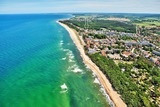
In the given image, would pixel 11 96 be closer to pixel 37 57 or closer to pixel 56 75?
pixel 56 75

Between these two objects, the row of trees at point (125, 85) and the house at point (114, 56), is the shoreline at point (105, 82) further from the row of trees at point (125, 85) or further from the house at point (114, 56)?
the house at point (114, 56)

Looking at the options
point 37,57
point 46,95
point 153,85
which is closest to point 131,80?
point 153,85

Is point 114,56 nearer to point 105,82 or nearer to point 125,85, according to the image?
point 105,82

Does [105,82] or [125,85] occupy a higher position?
[125,85]

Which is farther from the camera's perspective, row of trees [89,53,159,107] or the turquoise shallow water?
the turquoise shallow water

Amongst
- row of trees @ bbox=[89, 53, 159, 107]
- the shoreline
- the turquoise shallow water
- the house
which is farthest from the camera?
the house

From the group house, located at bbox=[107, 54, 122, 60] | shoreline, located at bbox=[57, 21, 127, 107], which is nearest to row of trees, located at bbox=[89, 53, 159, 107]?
shoreline, located at bbox=[57, 21, 127, 107]

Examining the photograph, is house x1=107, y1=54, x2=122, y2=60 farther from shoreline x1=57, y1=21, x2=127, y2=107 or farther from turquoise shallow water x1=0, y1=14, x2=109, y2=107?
turquoise shallow water x1=0, y1=14, x2=109, y2=107

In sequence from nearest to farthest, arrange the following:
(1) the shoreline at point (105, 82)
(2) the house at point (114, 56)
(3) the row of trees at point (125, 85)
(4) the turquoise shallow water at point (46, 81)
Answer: (3) the row of trees at point (125, 85) → (4) the turquoise shallow water at point (46, 81) → (1) the shoreline at point (105, 82) → (2) the house at point (114, 56)

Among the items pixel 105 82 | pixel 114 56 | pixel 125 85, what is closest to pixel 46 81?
pixel 105 82

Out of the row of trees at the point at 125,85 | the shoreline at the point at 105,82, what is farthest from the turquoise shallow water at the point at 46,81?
the row of trees at the point at 125,85

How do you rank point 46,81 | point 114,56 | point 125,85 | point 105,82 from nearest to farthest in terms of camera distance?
point 125,85, point 105,82, point 46,81, point 114,56
